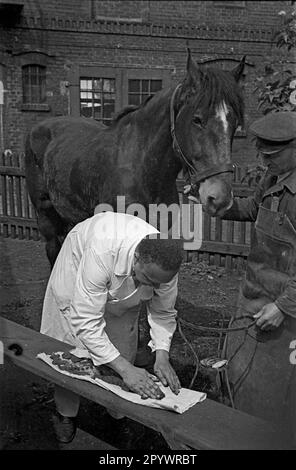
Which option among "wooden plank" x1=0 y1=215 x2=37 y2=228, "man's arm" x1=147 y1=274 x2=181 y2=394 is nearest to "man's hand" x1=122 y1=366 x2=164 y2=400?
"man's arm" x1=147 y1=274 x2=181 y2=394

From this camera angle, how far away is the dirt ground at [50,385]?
3.01m

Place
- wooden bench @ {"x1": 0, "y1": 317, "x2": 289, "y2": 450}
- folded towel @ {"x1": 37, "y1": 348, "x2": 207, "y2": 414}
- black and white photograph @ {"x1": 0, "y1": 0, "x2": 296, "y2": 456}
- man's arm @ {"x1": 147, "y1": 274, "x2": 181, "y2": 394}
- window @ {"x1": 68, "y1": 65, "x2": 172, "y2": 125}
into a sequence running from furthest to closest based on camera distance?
window @ {"x1": 68, "y1": 65, "x2": 172, "y2": 125} → man's arm @ {"x1": 147, "y1": 274, "x2": 181, "y2": 394} → black and white photograph @ {"x1": 0, "y1": 0, "x2": 296, "y2": 456} → folded towel @ {"x1": 37, "y1": 348, "x2": 207, "y2": 414} → wooden bench @ {"x1": 0, "y1": 317, "x2": 289, "y2": 450}

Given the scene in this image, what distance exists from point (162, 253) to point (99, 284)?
0.38m

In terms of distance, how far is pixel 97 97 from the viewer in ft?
46.4

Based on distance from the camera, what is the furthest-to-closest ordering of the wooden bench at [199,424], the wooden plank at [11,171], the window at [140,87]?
1. the window at [140,87]
2. the wooden plank at [11,171]
3. the wooden bench at [199,424]

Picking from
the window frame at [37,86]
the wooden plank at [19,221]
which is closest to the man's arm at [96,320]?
the wooden plank at [19,221]

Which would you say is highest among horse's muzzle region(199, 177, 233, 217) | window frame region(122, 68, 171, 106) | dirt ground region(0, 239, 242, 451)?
window frame region(122, 68, 171, 106)

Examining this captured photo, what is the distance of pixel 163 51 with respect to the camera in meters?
13.8

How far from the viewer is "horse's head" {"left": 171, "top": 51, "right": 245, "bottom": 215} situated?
2926mm

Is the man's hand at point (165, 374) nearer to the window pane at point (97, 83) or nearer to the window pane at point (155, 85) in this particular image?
the window pane at point (97, 83)

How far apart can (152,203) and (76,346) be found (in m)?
1.08

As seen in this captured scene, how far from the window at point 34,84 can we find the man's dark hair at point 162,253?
40.8ft

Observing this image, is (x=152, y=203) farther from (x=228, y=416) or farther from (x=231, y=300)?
(x=231, y=300)

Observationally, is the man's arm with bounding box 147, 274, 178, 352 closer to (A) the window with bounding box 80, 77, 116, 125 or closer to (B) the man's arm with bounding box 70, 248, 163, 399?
(B) the man's arm with bounding box 70, 248, 163, 399
